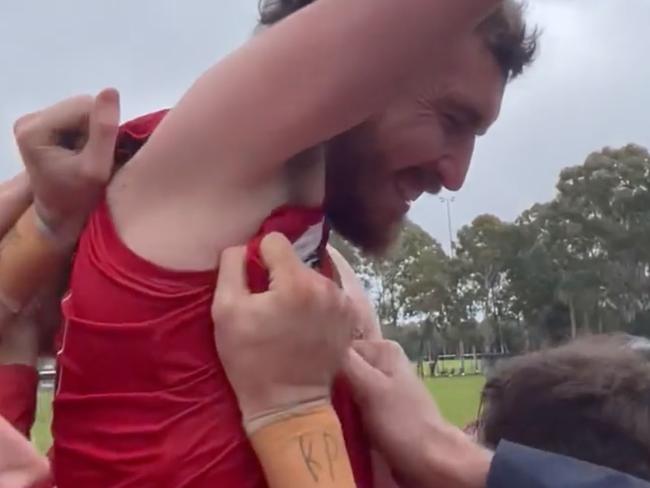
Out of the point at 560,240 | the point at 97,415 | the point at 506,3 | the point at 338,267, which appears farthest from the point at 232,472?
the point at 560,240

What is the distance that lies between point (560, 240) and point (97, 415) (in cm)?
3315

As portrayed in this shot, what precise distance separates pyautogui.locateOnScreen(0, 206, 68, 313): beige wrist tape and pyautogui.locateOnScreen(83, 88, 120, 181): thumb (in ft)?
0.32

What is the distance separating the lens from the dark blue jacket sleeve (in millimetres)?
1273

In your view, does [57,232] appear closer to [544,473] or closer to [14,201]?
[14,201]

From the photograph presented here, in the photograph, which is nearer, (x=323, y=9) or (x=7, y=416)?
(x=323, y=9)

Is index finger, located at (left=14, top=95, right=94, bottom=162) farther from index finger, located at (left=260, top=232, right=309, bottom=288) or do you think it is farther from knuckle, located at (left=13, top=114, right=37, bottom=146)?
index finger, located at (left=260, top=232, right=309, bottom=288)

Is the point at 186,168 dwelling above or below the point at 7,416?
above

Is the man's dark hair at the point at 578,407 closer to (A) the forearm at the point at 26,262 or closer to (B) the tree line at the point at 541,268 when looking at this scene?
(A) the forearm at the point at 26,262

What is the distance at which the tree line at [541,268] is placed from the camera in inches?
1237

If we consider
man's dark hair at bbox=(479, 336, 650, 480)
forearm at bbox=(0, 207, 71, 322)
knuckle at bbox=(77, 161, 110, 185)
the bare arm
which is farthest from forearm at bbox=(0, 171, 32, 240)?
man's dark hair at bbox=(479, 336, 650, 480)

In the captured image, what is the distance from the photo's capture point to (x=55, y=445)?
1.22m

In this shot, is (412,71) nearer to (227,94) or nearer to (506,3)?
(227,94)

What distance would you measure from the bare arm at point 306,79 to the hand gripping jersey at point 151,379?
86mm

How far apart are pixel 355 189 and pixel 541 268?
33.8 meters
